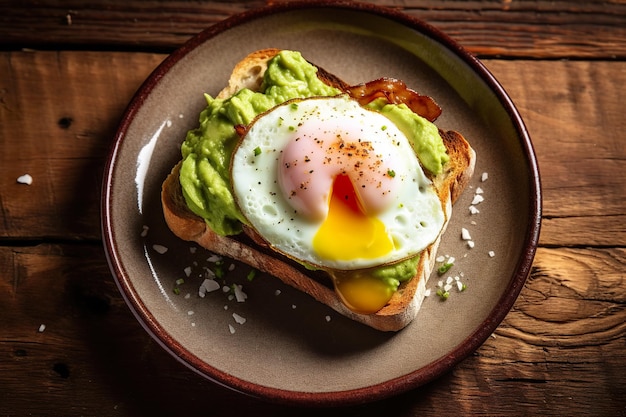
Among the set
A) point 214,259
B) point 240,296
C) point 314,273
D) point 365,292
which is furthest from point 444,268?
point 214,259

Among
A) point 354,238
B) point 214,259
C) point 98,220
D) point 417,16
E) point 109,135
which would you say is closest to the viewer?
point 354,238

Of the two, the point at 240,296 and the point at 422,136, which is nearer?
the point at 422,136

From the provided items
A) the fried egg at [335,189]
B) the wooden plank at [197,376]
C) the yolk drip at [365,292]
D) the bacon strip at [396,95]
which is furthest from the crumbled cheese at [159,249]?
the bacon strip at [396,95]

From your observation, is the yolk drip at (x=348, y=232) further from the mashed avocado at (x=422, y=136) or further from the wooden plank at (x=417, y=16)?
the wooden plank at (x=417, y=16)

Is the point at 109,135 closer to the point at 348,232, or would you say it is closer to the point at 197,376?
the point at 197,376

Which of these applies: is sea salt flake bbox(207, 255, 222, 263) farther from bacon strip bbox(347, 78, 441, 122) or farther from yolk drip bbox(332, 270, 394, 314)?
bacon strip bbox(347, 78, 441, 122)

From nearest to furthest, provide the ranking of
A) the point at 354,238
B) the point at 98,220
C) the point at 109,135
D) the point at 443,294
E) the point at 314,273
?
the point at 354,238 < the point at 314,273 < the point at 443,294 < the point at 98,220 < the point at 109,135

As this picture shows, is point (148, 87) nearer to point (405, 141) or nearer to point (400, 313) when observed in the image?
point (405, 141)
